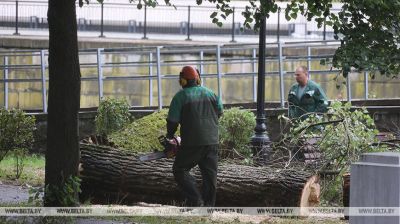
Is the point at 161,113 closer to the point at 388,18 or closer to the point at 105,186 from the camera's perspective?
the point at 105,186

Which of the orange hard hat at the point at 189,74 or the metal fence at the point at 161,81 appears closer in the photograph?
the orange hard hat at the point at 189,74

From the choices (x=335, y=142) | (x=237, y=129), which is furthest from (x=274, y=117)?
(x=335, y=142)

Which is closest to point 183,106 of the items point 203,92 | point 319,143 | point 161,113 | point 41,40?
point 203,92

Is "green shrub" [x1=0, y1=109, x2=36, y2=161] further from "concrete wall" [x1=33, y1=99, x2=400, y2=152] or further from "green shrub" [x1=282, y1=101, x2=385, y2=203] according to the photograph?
"green shrub" [x1=282, y1=101, x2=385, y2=203]

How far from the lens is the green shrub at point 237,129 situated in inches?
612

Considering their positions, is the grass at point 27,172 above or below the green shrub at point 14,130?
below

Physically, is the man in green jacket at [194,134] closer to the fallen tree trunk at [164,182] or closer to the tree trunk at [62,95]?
the fallen tree trunk at [164,182]

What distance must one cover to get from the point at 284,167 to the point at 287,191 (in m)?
0.71

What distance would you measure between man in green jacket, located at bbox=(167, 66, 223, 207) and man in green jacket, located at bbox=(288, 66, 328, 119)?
403 cm

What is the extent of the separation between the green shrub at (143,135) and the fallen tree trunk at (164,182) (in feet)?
8.95

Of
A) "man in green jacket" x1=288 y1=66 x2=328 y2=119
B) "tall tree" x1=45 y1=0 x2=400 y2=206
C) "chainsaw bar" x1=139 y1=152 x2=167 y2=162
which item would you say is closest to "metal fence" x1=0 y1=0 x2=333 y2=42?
"man in green jacket" x1=288 y1=66 x2=328 y2=119

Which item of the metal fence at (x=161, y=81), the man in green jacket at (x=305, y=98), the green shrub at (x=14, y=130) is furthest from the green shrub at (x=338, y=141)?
the metal fence at (x=161, y=81)

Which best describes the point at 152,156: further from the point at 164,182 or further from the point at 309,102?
the point at 309,102

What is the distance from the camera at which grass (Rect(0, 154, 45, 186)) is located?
1516 cm
